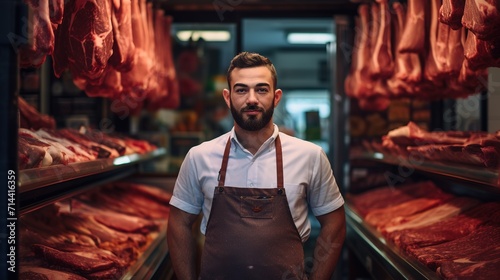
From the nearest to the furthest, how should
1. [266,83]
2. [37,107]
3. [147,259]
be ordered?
[266,83], [147,259], [37,107]

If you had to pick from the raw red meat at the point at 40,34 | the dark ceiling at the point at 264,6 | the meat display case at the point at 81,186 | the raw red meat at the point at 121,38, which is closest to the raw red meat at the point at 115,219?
the meat display case at the point at 81,186

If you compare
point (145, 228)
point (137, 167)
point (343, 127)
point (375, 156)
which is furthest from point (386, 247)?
point (137, 167)

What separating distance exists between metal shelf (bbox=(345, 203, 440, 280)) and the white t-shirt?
0.60 metres

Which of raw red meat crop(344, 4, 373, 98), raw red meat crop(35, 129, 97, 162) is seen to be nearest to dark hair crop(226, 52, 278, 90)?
raw red meat crop(35, 129, 97, 162)

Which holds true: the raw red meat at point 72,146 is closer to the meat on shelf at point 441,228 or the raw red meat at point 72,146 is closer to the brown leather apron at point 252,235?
the brown leather apron at point 252,235

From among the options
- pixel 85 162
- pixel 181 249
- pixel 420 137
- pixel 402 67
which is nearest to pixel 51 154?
pixel 85 162

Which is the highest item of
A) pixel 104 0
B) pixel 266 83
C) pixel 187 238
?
pixel 104 0

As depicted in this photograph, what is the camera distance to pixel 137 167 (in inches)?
249

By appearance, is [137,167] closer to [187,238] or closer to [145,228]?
[145,228]

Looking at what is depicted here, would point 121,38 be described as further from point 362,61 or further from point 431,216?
point 362,61

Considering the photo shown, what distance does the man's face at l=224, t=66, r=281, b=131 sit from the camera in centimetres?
326

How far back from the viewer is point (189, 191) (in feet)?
11.4

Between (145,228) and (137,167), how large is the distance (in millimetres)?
1552

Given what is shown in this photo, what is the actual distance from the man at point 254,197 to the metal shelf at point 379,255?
496 mm
